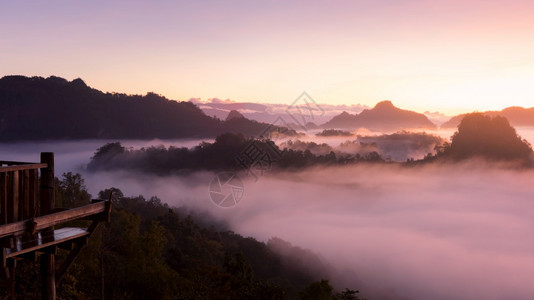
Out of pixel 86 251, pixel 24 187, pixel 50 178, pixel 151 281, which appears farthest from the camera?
pixel 151 281

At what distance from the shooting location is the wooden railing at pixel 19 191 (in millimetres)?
8867

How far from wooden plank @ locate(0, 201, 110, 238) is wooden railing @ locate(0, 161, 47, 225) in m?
0.69

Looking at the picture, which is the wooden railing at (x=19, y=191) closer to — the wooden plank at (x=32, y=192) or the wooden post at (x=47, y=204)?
the wooden plank at (x=32, y=192)

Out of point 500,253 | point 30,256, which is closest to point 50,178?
point 30,256

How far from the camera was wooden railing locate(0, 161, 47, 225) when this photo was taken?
29.1 ft

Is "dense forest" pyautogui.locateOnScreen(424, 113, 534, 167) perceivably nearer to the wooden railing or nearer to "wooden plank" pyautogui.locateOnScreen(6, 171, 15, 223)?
the wooden railing

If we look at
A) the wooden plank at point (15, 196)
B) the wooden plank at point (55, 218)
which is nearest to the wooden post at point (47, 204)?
the wooden plank at point (55, 218)

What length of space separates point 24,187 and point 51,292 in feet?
9.23

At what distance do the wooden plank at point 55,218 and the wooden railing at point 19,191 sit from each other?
2.27 feet

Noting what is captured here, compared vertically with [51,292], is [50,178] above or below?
above

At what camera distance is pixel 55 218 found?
9.18 metres

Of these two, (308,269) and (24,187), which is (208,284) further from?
(308,269)

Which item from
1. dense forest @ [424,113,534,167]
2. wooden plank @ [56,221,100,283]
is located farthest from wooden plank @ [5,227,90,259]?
dense forest @ [424,113,534,167]

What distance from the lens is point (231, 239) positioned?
89.9 meters
